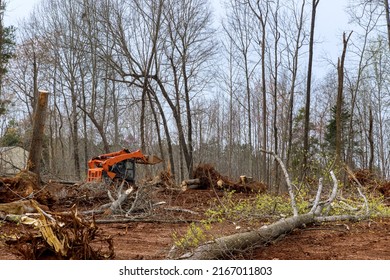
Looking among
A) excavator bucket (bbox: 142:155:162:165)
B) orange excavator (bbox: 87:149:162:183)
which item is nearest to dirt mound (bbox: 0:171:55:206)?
orange excavator (bbox: 87:149:162:183)

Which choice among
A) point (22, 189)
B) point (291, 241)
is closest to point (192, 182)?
point (22, 189)

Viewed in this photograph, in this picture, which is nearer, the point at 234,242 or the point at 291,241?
the point at 234,242

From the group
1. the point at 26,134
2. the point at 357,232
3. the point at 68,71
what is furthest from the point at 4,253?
the point at 26,134

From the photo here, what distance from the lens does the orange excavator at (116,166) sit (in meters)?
12.6

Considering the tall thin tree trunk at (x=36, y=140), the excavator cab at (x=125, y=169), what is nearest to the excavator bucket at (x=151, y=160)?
the excavator cab at (x=125, y=169)

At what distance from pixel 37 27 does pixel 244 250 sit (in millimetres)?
27807

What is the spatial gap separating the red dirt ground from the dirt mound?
180 centimetres

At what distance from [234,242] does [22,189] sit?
627cm

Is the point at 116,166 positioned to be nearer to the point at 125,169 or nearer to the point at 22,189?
the point at 125,169

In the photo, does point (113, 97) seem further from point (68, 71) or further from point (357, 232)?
point (357, 232)

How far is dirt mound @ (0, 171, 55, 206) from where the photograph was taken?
30.8 feet

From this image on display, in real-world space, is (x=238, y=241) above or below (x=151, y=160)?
below

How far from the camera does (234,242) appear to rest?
16.7 ft

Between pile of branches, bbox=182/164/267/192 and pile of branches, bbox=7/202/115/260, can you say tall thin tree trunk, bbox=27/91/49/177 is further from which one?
pile of branches, bbox=7/202/115/260
